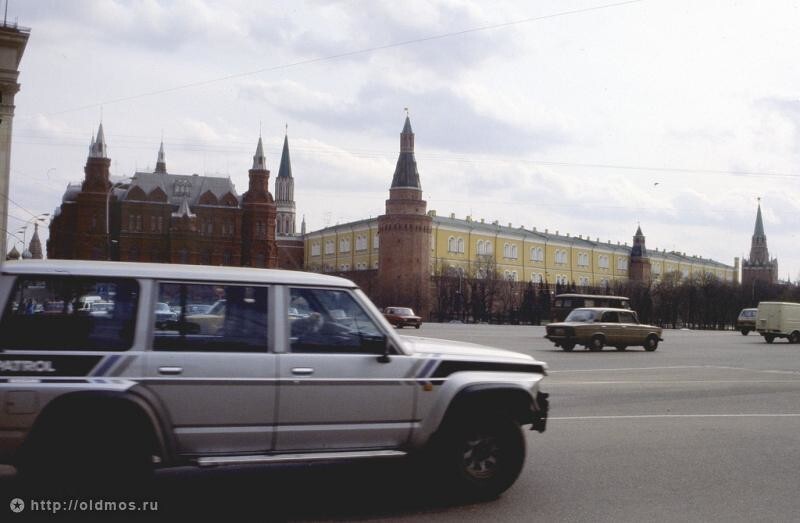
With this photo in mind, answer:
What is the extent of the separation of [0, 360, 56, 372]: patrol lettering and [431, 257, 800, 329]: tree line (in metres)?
92.4

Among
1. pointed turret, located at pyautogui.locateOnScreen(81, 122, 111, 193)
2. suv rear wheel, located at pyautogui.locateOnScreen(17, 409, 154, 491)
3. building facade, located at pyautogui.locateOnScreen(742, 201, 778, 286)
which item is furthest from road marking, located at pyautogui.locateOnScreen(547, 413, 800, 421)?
building facade, located at pyautogui.locateOnScreen(742, 201, 778, 286)

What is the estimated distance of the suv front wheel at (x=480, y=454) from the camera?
6844 millimetres

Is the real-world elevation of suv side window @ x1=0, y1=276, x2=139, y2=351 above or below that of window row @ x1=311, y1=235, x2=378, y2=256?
below

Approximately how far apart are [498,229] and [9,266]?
143000 millimetres

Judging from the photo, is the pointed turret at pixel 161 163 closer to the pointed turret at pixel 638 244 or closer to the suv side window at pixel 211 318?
the pointed turret at pixel 638 244

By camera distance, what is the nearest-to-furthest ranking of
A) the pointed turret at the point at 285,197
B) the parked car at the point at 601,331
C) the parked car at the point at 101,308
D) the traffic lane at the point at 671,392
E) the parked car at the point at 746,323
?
the parked car at the point at 101,308 → the traffic lane at the point at 671,392 → the parked car at the point at 601,331 → the parked car at the point at 746,323 → the pointed turret at the point at 285,197

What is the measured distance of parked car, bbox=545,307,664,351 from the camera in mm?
31703

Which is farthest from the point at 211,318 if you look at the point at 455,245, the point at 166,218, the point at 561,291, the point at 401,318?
the point at 455,245

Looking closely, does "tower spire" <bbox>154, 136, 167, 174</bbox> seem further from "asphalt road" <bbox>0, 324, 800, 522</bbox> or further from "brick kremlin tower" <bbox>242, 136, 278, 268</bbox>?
"asphalt road" <bbox>0, 324, 800, 522</bbox>

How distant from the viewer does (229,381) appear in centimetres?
607

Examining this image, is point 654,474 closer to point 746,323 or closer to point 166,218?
point 746,323

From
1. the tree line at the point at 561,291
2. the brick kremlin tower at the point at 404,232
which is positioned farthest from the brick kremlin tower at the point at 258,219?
the tree line at the point at 561,291

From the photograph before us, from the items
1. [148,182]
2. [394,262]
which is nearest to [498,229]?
[394,262]

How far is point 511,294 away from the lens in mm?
118375
